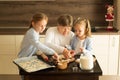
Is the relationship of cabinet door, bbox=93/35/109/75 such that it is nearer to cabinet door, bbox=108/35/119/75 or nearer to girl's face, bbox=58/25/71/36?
cabinet door, bbox=108/35/119/75

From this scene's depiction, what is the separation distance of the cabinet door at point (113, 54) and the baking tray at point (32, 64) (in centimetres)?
163

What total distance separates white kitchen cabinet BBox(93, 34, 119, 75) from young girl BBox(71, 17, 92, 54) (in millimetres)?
965

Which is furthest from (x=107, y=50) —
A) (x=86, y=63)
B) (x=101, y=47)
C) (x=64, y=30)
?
(x=86, y=63)

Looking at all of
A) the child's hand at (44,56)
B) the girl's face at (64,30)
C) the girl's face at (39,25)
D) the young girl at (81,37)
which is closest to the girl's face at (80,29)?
the young girl at (81,37)

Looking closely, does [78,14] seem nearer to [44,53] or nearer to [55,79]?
[44,53]

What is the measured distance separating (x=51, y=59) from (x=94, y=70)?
1.42 feet

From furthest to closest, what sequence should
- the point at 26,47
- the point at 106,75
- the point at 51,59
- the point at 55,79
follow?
the point at 106,75, the point at 26,47, the point at 51,59, the point at 55,79

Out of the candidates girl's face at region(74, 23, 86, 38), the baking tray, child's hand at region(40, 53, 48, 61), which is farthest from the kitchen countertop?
the baking tray

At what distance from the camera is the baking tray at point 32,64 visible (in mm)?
1905

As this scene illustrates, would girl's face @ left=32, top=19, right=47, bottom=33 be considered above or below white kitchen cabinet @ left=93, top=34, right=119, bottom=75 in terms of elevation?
above

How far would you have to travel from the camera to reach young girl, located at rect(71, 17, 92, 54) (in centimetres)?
241

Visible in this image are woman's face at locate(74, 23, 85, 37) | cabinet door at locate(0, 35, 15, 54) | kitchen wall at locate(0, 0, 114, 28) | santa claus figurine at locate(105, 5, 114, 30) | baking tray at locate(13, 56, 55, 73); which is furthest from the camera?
kitchen wall at locate(0, 0, 114, 28)

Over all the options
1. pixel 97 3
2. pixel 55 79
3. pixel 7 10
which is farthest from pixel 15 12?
pixel 55 79

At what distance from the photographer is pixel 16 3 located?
3.78 m
